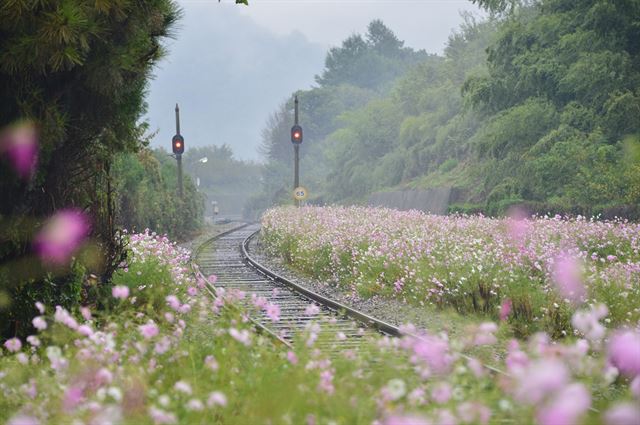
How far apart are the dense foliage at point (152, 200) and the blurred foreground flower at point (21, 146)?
12027mm

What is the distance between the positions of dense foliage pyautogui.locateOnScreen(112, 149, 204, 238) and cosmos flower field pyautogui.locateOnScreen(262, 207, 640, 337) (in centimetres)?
671

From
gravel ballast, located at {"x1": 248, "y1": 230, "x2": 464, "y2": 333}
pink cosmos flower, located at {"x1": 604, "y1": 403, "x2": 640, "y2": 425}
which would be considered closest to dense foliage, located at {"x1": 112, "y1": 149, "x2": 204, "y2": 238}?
gravel ballast, located at {"x1": 248, "y1": 230, "x2": 464, "y2": 333}

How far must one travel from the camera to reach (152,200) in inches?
1214

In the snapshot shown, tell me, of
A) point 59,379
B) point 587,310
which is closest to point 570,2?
point 587,310

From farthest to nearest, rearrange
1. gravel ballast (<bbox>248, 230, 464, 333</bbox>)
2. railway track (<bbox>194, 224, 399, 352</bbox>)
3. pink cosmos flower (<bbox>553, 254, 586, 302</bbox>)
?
gravel ballast (<bbox>248, 230, 464, 333</bbox>)
pink cosmos flower (<bbox>553, 254, 586, 302</bbox>)
railway track (<bbox>194, 224, 399, 352</bbox>)

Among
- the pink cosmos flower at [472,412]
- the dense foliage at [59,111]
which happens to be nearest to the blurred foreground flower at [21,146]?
the dense foliage at [59,111]

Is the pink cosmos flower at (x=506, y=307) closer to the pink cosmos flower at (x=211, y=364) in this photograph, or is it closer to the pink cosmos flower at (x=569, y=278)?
the pink cosmos flower at (x=569, y=278)

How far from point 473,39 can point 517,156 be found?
2934cm

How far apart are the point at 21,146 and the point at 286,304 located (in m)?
6.83

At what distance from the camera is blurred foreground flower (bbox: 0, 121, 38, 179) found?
322 inches

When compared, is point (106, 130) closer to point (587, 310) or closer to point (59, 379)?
point (59, 379)

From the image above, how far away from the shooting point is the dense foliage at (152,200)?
27.6 meters

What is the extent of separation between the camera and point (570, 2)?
30391 millimetres

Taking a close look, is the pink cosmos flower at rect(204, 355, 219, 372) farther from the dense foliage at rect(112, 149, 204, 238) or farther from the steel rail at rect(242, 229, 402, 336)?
the dense foliage at rect(112, 149, 204, 238)
